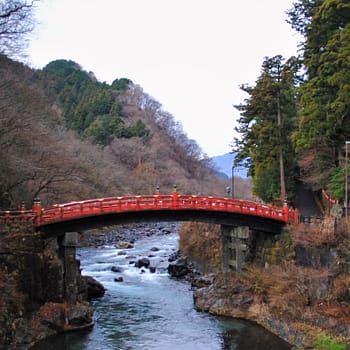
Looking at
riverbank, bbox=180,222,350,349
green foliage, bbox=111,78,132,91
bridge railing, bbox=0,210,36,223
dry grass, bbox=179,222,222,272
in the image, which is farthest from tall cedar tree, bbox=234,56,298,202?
green foliage, bbox=111,78,132,91

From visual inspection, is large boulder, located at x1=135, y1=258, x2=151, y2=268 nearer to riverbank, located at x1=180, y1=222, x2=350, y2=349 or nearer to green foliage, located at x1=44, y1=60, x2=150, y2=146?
riverbank, located at x1=180, y1=222, x2=350, y2=349

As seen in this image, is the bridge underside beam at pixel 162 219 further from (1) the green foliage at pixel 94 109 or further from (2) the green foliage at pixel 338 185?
(1) the green foliage at pixel 94 109

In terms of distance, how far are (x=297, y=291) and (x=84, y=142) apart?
168 ft

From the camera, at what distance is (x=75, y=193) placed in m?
44.9

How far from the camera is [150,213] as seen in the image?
97.0 feet

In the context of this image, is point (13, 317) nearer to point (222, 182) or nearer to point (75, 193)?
point (75, 193)

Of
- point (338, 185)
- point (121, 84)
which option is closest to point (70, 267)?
point (338, 185)

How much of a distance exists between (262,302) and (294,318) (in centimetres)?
296

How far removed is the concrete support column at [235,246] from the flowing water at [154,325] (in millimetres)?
3568

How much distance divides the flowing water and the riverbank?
→ 0.97 m

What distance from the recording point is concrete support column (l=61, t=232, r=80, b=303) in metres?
26.5

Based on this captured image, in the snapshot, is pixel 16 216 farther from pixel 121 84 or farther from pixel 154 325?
pixel 121 84

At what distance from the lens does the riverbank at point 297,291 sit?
22422 mm

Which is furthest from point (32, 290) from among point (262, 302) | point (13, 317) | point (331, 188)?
point (331, 188)
